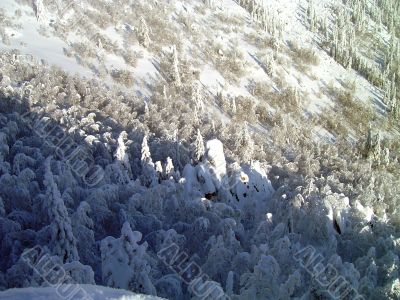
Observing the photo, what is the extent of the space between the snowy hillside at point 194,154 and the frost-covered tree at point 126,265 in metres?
0.03

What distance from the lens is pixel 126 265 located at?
9.98 m

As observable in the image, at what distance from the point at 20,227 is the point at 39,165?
12.1 ft

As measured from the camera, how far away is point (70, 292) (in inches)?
175

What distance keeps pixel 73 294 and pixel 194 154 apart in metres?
15.2

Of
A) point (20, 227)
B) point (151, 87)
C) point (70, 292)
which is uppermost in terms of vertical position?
point (70, 292)

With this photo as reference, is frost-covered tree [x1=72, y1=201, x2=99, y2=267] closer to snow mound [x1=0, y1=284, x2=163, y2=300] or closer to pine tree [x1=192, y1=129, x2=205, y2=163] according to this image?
snow mound [x1=0, y1=284, x2=163, y2=300]

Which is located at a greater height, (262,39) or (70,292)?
(70,292)

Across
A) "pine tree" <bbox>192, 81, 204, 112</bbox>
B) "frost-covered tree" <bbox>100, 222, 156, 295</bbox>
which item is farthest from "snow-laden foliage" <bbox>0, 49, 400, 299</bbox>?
"pine tree" <bbox>192, 81, 204, 112</bbox>

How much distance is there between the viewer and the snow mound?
170 inches

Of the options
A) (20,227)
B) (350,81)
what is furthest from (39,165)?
(350,81)

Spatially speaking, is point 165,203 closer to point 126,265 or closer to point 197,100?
point 126,265

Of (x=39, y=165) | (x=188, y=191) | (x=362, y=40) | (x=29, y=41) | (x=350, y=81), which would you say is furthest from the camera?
(x=362, y=40)

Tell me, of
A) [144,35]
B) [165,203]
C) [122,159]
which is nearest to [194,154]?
[122,159]

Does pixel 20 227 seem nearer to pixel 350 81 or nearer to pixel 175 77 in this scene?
pixel 175 77
